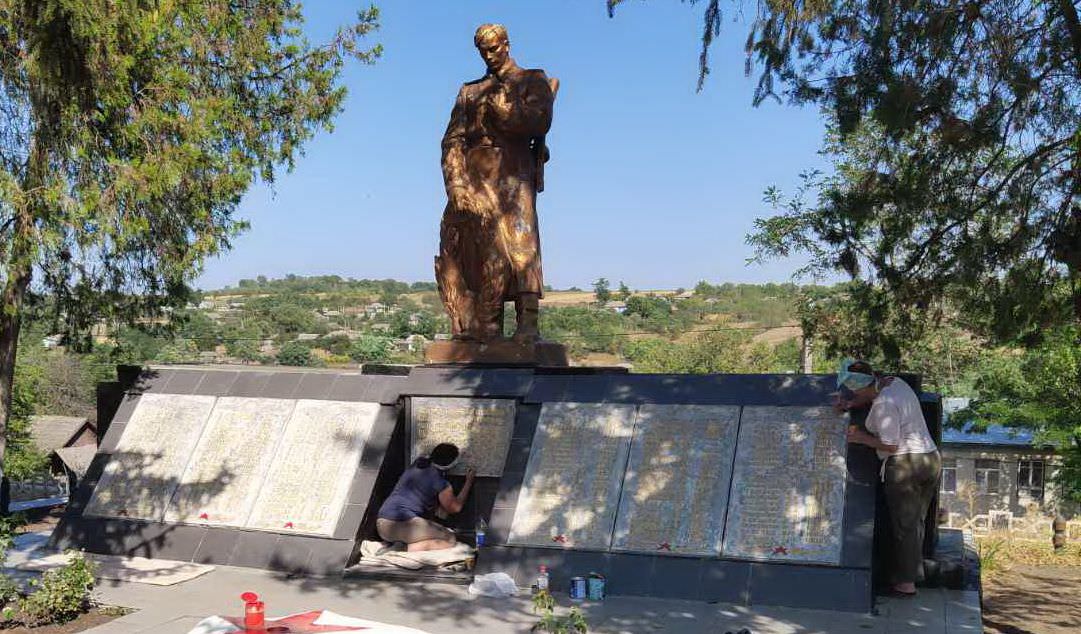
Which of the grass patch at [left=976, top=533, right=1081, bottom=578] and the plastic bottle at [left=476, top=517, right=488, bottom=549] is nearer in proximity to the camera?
the plastic bottle at [left=476, top=517, right=488, bottom=549]

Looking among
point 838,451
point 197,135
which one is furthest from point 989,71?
point 197,135

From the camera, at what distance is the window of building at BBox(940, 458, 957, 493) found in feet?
84.5

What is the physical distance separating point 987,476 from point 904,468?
2101 centimetres

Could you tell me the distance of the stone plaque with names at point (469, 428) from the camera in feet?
27.8

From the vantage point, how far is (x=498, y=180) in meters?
9.41

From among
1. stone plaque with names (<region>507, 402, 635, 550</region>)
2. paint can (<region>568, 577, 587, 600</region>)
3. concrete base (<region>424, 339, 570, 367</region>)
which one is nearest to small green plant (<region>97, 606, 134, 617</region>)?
stone plaque with names (<region>507, 402, 635, 550</region>)

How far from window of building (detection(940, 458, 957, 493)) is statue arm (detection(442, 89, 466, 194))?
2004cm

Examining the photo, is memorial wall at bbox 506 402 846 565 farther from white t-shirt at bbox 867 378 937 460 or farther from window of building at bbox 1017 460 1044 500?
window of building at bbox 1017 460 1044 500

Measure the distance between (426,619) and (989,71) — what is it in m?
4.72

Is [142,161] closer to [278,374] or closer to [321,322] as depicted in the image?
[278,374]

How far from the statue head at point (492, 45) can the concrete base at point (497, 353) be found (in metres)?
2.55

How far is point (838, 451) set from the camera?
7156mm

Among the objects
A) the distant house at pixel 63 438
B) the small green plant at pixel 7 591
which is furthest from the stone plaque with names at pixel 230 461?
the distant house at pixel 63 438

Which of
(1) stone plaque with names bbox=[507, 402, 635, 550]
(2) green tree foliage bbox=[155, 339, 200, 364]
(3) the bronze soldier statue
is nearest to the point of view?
(1) stone plaque with names bbox=[507, 402, 635, 550]
